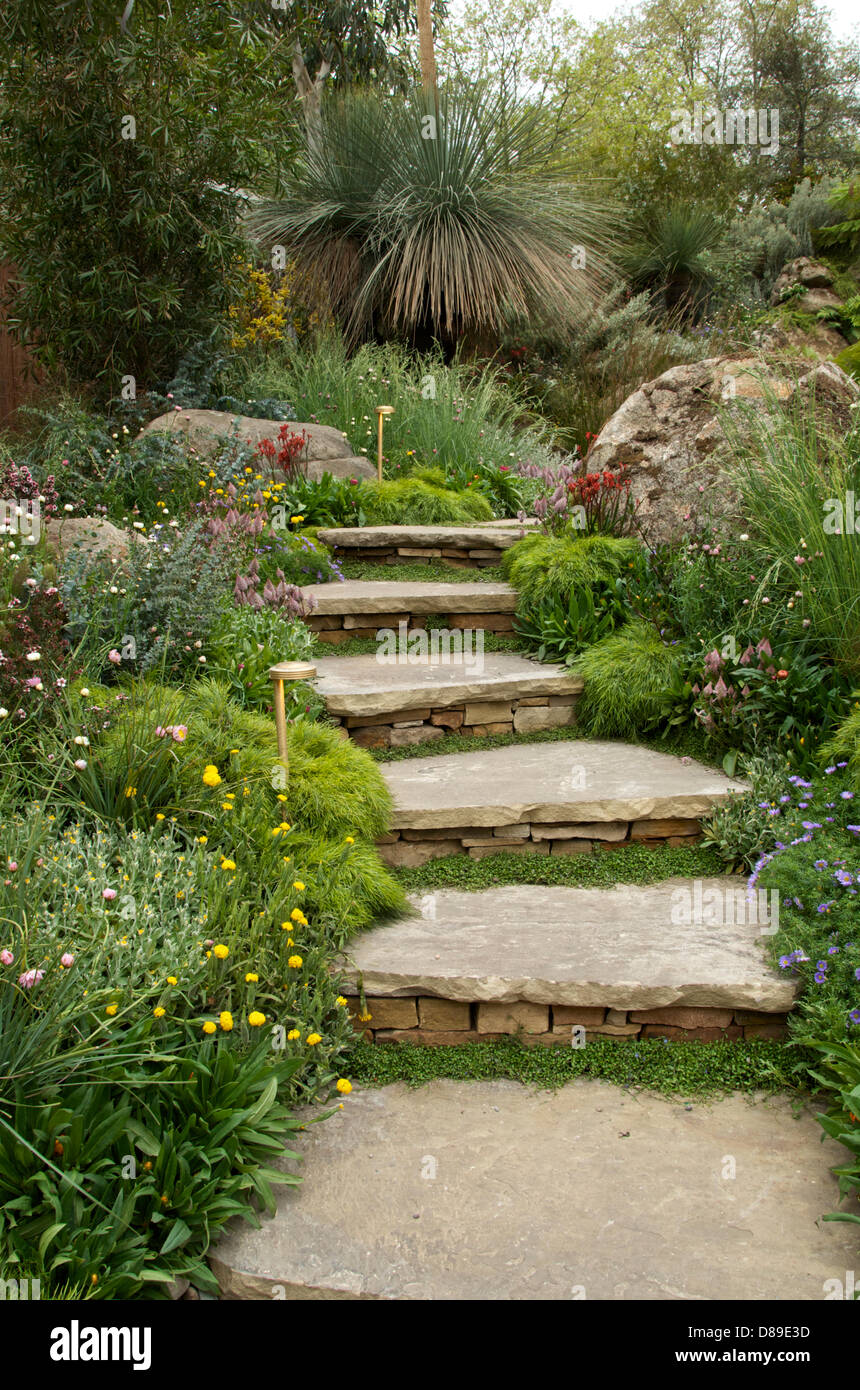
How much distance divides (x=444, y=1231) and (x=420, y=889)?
4.43ft

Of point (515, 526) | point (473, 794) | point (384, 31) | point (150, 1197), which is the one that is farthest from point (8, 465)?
point (384, 31)

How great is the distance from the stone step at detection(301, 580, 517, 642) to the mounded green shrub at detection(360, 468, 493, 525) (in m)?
1.22

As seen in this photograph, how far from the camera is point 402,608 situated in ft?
16.5

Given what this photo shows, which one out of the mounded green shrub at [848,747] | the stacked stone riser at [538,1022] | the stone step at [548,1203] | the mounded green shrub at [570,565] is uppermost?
the mounded green shrub at [570,565]

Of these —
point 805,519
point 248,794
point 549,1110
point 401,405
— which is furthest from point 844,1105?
point 401,405

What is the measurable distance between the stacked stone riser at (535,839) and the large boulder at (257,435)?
3377 millimetres

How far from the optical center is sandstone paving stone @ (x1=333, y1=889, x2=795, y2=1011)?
272cm

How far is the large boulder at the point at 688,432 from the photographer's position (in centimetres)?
476

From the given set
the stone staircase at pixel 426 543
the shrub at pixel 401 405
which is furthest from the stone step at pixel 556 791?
the shrub at pixel 401 405

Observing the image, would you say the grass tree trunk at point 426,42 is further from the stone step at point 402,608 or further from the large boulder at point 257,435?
the stone step at point 402,608

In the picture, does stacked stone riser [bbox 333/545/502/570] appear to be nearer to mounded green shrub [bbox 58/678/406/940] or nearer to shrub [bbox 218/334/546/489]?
shrub [bbox 218/334/546/489]

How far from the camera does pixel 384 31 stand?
15961 mm

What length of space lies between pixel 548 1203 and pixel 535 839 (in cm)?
152

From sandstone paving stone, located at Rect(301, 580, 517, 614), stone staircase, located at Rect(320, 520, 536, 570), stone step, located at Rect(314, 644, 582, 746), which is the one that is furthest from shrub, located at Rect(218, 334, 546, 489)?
stone step, located at Rect(314, 644, 582, 746)
